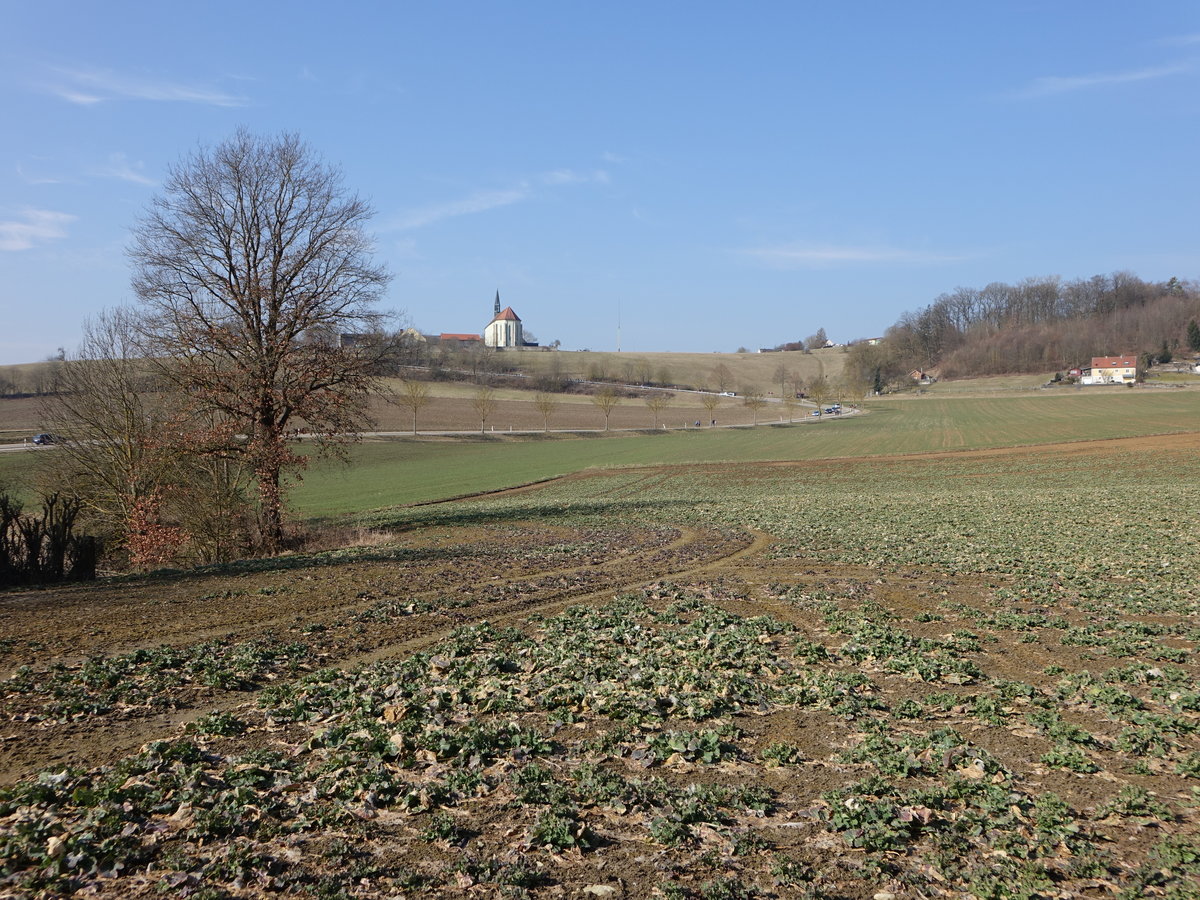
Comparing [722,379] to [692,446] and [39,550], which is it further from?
[39,550]

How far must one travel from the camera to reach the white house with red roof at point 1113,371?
154m

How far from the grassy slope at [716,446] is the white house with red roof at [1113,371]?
31593 mm

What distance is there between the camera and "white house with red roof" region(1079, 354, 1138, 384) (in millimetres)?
154000

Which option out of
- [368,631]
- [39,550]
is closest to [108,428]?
[39,550]

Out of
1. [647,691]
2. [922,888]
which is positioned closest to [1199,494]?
[647,691]

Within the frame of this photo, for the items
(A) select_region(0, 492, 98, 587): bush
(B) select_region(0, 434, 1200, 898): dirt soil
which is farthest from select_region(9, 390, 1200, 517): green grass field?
(B) select_region(0, 434, 1200, 898): dirt soil

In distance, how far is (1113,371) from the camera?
156625mm

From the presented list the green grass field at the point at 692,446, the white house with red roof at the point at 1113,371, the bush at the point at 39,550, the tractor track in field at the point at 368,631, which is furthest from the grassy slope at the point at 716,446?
the white house with red roof at the point at 1113,371

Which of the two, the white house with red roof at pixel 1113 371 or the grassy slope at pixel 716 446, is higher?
the white house with red roof at pixel 1113 371

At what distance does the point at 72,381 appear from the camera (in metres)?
28.6

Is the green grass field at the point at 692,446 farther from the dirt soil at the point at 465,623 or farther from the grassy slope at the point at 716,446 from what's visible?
the dirt soil at the point at 465,623

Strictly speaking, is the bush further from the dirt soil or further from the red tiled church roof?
the red tiled church roof

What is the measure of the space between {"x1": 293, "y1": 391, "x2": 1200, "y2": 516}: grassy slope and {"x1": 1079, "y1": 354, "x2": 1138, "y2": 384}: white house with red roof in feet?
104

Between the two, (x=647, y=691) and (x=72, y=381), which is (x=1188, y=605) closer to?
(x=647, y=691)
